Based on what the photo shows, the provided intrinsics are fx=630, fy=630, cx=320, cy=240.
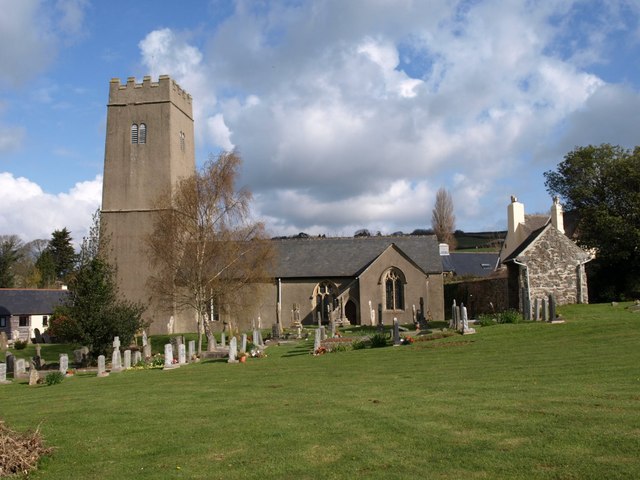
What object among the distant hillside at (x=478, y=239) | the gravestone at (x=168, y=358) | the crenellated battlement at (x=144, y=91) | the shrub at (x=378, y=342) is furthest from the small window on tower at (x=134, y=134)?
the distant hillside at (x=478, y=239)

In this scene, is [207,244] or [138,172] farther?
[138,172]

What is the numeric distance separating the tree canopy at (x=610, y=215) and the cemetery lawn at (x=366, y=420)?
70.5 feet

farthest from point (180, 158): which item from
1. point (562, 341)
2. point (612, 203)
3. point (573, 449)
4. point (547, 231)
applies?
point (573, 449)

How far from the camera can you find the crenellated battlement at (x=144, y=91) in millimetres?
46281

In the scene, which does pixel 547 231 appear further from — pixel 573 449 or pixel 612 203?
pixel 573 449

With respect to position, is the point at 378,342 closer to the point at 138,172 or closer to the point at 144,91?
the point at 138,172

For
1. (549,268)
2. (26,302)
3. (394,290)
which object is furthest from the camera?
(26,302)

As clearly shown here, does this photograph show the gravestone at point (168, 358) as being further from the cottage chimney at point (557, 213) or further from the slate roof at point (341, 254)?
the cottage chimney at point (557, 213)

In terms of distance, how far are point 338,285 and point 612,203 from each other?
19236mm

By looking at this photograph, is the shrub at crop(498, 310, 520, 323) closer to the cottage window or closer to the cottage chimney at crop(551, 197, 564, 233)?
the cottage window

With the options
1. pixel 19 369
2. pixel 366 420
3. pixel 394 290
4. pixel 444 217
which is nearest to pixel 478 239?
pixel 444 217

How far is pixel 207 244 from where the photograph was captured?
33.4 m

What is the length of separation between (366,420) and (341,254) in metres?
38.2

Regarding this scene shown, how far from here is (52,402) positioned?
14570 mm
